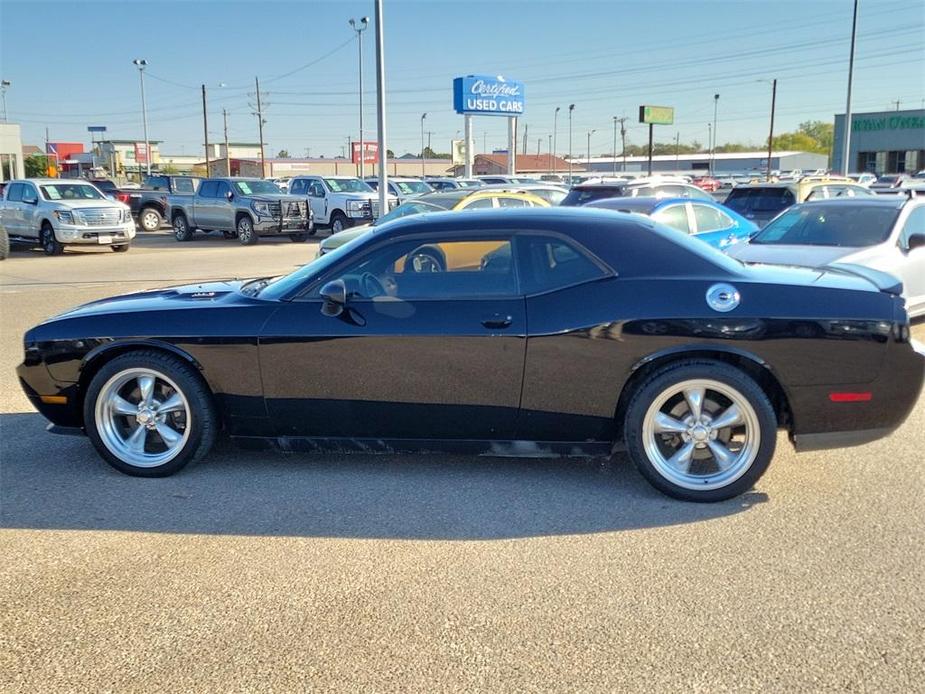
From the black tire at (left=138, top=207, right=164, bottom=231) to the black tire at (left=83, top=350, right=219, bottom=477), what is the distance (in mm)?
25809

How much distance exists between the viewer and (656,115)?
194 ft

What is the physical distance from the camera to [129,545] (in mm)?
3941

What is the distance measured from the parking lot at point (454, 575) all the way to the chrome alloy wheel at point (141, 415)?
169 mm

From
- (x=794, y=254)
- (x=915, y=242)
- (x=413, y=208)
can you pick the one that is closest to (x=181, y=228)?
(x=413, y=208)

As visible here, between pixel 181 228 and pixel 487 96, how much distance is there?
17924 millimetres

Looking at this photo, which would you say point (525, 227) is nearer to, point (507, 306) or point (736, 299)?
point (507, 306)

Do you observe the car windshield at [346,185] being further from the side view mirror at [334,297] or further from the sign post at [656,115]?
the sign post at [656,115]

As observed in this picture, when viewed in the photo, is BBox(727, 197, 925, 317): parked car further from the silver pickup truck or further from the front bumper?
the silver pickup truck

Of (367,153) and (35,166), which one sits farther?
(367,153)

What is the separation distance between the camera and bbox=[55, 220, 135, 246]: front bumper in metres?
19.6

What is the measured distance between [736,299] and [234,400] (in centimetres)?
283

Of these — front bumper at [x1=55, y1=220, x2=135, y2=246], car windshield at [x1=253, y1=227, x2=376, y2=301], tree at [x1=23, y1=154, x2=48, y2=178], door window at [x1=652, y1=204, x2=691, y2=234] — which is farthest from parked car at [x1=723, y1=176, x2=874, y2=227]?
tree at [x1=23, y1=154, x2=48, y2=178]

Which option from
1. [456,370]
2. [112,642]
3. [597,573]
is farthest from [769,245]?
[112,642]

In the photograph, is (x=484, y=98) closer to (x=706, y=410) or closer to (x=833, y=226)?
(x=833, y=226)
